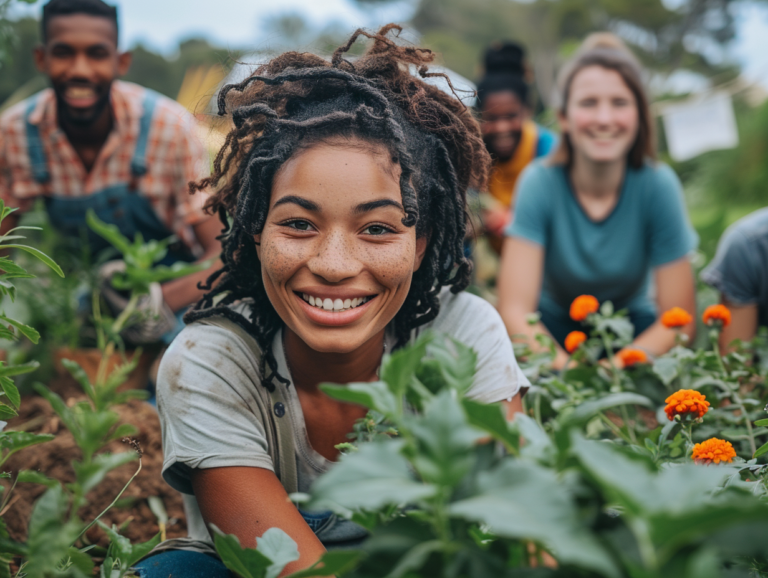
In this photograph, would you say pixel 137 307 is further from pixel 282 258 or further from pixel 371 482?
pixel 371 482

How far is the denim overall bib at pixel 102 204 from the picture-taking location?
2932 millimetres

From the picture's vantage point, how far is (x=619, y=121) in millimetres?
2723

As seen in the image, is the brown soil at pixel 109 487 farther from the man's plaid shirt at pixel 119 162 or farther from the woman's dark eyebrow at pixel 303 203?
the man's plaid shirt at pixel 119 162

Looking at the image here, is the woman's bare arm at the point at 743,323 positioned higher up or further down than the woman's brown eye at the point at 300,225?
further down

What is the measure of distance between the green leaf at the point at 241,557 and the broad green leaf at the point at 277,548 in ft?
0.04

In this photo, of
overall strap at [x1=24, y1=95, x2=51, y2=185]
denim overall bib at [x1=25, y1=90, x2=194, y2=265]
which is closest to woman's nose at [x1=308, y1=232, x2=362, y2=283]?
denim overall bib at [x1=25, y1=90, x2=194, y2=265]

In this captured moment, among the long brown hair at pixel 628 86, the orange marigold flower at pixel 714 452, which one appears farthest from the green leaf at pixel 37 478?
the long brown hair at pixel 628 86

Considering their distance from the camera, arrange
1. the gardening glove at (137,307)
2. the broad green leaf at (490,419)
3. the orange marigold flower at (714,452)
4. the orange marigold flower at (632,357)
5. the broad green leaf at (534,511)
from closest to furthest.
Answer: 1. the broad green leaf at (534,511)
2. the broad green leaf at (490,419)
3. the orange marigold flower at (714,452)
4. the orange marigold flower at (632,357)
5. the gardening glove at (137,307)

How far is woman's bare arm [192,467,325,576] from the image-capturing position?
1.19 meters

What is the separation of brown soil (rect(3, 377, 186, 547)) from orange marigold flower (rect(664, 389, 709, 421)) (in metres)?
1.20

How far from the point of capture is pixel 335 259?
127 cm

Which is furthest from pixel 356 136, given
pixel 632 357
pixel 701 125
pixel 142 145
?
pixel 701 125

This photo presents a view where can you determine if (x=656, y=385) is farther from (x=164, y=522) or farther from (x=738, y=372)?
(x=164, y=522)

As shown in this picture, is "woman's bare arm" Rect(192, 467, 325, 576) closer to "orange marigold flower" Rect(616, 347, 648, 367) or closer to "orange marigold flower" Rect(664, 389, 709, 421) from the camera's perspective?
"orange marigold flower" Rect(664, 389, 709, 421)
